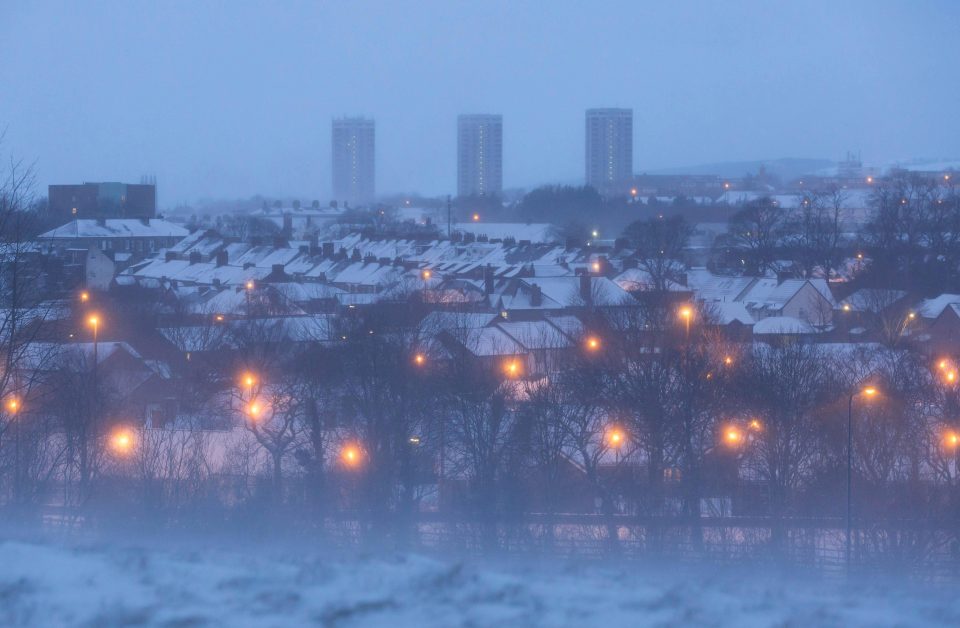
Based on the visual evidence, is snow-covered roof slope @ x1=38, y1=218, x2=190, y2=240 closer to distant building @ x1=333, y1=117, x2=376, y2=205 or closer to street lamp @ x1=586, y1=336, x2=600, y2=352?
street lamp @ x1=586, y1=336, x2=600, y2=352

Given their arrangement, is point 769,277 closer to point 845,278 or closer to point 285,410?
point 845,278

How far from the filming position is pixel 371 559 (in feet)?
9.12

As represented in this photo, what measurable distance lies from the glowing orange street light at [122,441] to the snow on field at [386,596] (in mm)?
3744

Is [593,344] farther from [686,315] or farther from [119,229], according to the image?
[119,229]

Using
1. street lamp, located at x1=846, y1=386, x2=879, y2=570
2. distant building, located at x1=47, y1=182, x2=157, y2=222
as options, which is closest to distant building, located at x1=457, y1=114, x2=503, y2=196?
distant building, located at x1=47, y1=182, x2=157, y2=222

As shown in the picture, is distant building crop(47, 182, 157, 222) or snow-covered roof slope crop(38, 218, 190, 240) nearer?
snow-covered roof slope crop(38, 218, 190, 240)

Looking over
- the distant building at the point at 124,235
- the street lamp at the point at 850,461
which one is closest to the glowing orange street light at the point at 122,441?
the street lamp at the point at 850,461

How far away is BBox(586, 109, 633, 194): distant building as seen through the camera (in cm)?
7519

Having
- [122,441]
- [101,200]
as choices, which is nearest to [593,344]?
[122,441]

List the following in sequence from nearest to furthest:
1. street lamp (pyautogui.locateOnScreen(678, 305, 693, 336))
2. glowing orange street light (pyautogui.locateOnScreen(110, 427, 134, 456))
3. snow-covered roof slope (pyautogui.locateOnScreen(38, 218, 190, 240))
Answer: glowing orange street light (pyautogui.locateOnScreen(110, 427, 134, 456)) → street lamp (pyautogui.locateOnScreen(678, 305, 693, 336)) → snow-covered roof slope (pyautogui.locateOnScreen(38, 218, 190, 240))

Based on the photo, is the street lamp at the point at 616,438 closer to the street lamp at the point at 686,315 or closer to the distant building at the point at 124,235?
the street lamp at the point at 686,315

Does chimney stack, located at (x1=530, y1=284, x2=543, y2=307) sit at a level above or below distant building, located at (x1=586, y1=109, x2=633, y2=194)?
below

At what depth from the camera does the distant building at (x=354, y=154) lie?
269 ft

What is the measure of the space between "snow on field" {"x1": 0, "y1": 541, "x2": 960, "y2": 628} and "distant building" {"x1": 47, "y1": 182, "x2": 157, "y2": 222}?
3162 centimetres
